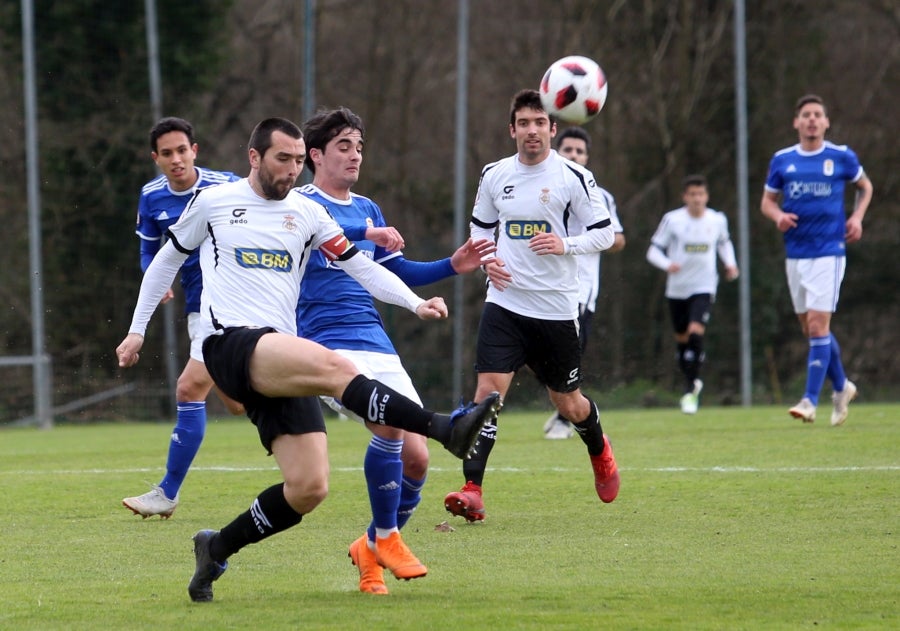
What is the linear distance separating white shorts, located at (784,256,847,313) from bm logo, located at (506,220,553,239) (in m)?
4.32

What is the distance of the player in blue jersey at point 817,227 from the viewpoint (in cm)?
1133

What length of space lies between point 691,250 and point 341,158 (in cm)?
917

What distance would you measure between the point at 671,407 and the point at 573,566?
40.5 ft

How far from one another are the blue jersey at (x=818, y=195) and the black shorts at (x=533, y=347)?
442 centimetres

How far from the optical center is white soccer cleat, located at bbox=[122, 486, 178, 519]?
24.4 ft

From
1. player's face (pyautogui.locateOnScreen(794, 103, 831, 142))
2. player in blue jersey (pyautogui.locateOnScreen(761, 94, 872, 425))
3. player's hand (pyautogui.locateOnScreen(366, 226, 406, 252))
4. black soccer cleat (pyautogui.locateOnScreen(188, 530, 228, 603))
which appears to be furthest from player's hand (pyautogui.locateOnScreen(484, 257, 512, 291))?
player's face (pyautogui.locateOnScreen(794, 103, 831, 142))

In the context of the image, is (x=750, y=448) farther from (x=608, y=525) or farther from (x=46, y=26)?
(x=46, y=26)

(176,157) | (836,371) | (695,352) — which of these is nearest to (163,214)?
(176,157)

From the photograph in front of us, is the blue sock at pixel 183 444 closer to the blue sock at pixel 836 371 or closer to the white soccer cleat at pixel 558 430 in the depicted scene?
the white soccer cleat at pixel 558 430

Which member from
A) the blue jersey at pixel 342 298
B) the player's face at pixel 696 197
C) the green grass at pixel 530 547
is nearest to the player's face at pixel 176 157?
the green grass at pixel 530 547

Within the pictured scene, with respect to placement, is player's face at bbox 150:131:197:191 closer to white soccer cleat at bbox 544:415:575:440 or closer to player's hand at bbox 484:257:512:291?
player's hand at bbox 484:257:512:291

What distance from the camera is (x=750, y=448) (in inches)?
401

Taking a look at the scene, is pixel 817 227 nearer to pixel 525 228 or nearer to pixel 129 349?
pixel 525 228

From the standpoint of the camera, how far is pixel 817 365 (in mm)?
11367
